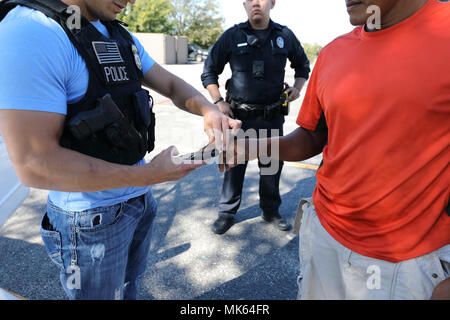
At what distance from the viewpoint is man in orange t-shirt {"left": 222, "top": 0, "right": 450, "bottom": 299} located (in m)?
1.05

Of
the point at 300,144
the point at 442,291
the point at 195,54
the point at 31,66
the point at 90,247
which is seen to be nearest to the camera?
the point at 31,66

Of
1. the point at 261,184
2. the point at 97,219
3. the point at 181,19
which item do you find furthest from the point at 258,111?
the point at 181,19

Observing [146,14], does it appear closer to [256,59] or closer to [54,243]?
[256,59]

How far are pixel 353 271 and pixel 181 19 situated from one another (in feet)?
153

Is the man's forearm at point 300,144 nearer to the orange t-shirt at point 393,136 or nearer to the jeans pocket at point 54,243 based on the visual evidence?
the orange t-shirt at point 393,136

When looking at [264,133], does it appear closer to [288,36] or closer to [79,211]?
[288,36]

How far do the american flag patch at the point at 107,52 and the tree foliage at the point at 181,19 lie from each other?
37709 mm

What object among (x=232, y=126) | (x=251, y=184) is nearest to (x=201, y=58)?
(x=251, y=184)

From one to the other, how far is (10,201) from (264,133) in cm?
235

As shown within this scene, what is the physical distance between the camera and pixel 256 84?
3084 mm

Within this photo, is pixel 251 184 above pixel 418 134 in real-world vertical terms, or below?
below

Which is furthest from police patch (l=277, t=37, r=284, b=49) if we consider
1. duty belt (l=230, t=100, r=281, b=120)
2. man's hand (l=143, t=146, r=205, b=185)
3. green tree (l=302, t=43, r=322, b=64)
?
Result: green tree (l=302, t=43, r=322, b=64)

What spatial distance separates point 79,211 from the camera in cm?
129
